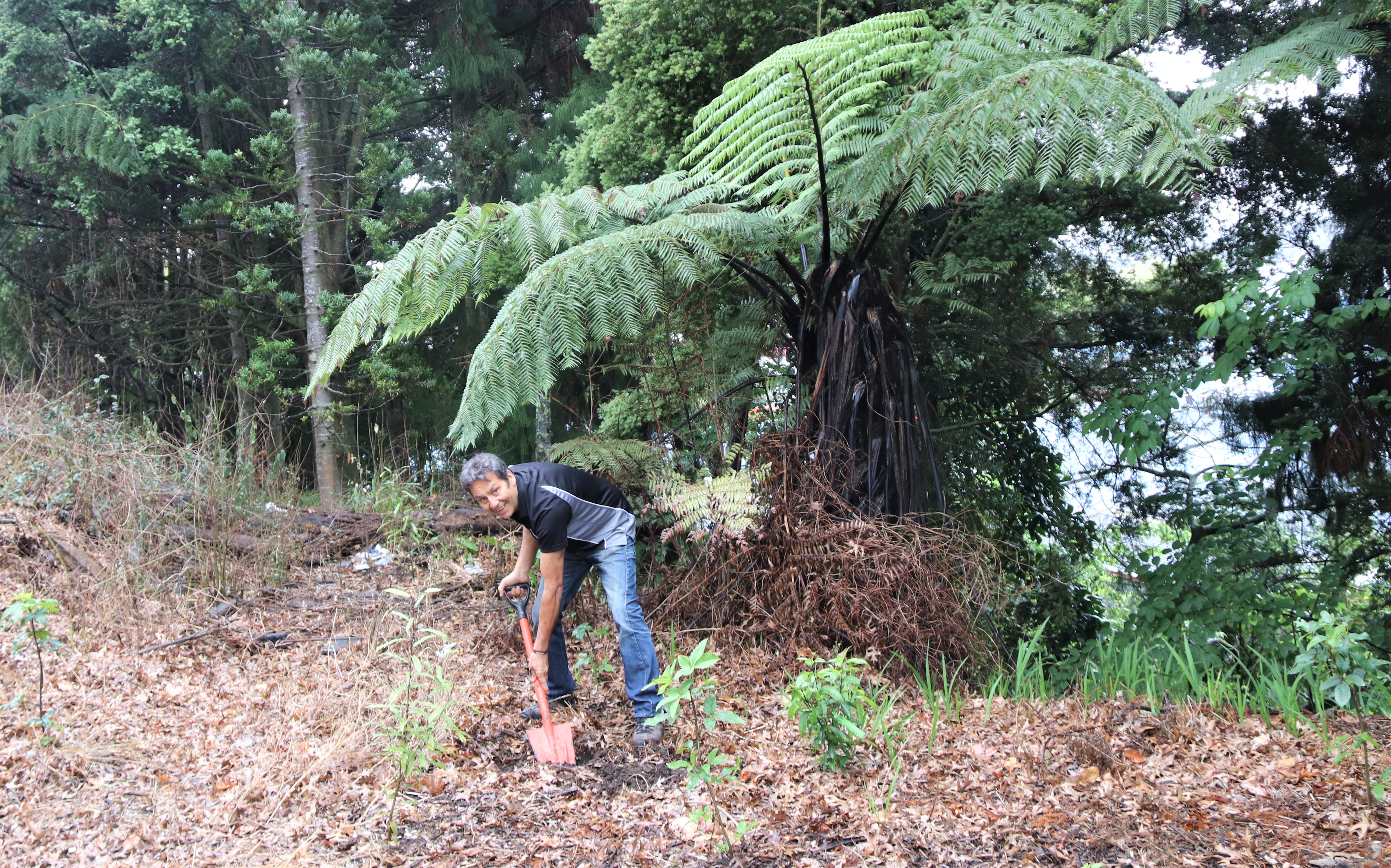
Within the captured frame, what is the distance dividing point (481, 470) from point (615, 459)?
146cm

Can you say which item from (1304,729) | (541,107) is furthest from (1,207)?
(1304,729)

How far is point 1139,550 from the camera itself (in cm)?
653

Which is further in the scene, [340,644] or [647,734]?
[340,644]

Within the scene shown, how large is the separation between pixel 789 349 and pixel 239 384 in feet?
21.3

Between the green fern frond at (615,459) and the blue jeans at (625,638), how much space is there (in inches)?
38.0

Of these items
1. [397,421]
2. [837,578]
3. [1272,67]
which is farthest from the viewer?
[397,421]

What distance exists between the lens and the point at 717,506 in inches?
168

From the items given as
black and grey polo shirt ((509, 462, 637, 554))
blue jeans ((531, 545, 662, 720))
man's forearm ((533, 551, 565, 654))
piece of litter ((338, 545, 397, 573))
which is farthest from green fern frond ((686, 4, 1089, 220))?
piece of litter ((338, 545, 397, 573))

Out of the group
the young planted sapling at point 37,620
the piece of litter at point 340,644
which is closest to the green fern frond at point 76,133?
the piece of litter at point 340,644

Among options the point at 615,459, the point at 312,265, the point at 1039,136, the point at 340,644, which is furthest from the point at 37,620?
the point at 312,265

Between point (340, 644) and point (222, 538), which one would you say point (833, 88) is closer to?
point (340, 644)

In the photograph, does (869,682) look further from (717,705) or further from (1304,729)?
(1304,729)

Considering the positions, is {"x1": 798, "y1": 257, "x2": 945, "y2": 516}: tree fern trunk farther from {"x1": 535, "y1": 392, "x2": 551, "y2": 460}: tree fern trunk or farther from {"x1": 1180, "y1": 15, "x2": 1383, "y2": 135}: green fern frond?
{"x1": 535, "y1": 392, "x2": 551, "y2": 460}: tree fern trunk

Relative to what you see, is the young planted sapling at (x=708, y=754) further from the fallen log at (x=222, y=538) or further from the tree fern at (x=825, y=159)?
the fallen log at (x=222, y=538)
